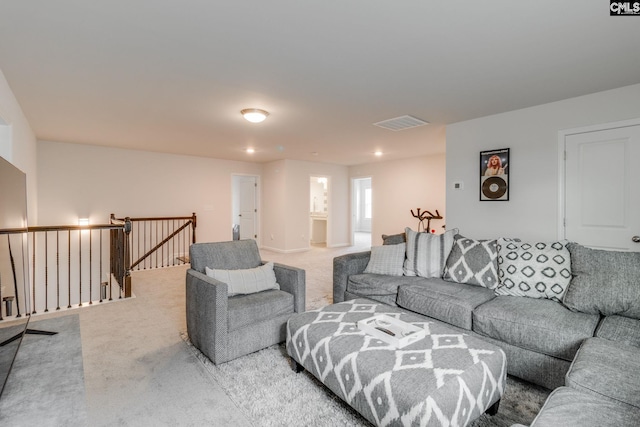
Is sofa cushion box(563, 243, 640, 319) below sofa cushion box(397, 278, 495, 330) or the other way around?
the other way around

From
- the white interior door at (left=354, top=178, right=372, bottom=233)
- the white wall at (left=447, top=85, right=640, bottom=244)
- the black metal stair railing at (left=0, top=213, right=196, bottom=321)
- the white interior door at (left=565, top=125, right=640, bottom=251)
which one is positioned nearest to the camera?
the white interior door at (left=565, top=125, right=640, bottom=251)

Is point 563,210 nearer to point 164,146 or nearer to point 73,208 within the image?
point 164,146

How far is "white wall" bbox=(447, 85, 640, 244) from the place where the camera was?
3.09 meters

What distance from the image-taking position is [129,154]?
620 centimetres

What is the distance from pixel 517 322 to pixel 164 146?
5991 mm

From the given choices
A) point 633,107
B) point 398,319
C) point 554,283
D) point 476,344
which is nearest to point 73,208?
point 398,319

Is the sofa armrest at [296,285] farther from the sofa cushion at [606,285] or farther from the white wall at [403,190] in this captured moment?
the white wall at [403,190]

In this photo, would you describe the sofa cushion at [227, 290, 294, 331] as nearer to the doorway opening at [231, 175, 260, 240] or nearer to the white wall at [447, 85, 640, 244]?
the white wall at [447, 85, 640, 244]

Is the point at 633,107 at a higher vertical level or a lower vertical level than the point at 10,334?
higher

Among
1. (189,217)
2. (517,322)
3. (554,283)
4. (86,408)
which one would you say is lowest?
(86,408)

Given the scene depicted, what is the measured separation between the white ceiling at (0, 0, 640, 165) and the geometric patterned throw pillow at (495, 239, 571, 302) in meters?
1.50

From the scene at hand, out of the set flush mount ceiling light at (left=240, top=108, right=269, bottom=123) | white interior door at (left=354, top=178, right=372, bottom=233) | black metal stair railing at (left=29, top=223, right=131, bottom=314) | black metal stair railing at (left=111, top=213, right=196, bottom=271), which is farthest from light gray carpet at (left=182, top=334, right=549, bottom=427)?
white interior door at (left=354, top=178, right=372, bottom=233)

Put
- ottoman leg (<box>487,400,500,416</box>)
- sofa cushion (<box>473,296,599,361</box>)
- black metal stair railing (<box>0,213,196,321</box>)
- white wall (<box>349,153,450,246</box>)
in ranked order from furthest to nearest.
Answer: white wall (<box>349,153,450,246</box>), black metal stair railing (<box>0,213,196,321</box>), sofa cushion (<box>473,296,599,361</box>), ottoman leg (<box>487,400,500,416</box>)

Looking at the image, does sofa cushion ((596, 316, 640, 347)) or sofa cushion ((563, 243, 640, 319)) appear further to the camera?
sofa cushion ((563, 243, 640, 319))
